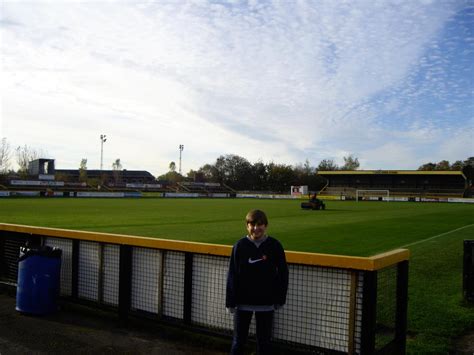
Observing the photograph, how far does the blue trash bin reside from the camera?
6262 mm

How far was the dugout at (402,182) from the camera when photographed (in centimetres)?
8075

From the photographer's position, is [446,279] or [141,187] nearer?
[446,279]

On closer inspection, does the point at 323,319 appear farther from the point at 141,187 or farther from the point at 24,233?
the point at 141,187

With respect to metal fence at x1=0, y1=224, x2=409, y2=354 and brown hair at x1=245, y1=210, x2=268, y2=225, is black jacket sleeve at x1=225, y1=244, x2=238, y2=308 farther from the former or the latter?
metal fence at x1=0, y1=224, x2=409, y2=354

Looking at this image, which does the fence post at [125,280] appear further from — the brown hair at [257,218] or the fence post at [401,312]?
the fence post at [401,312]

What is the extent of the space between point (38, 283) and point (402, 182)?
292 feet

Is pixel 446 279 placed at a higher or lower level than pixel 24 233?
lower

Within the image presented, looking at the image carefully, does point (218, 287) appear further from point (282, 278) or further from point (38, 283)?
point (38, 283)

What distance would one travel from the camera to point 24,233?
760 cm

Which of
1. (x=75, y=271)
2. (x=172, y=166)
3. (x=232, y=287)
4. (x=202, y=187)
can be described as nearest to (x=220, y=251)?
(x=232, y=287)

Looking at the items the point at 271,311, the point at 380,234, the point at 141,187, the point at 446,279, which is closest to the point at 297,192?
the point at 141,187

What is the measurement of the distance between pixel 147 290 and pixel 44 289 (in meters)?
1.54

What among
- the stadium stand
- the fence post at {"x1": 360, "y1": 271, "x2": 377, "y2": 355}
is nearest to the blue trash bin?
the fence post at {"x1": 360, "y1": 271, "x2": 377, "y2": 355}

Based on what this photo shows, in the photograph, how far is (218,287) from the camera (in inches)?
214
